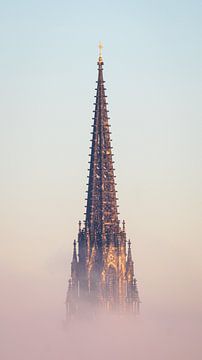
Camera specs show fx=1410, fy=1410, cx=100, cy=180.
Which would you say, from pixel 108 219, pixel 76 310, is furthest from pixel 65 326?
pixel 108 219

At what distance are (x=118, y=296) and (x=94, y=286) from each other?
12.2ft

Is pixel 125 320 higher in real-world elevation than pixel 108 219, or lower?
lower

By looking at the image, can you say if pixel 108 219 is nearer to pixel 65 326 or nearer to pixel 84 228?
pixel 84 228

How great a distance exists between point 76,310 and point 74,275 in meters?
4.80

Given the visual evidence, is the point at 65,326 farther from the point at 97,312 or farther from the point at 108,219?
the point at 108,219

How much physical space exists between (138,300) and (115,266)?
229 inches

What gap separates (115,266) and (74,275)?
19.0 feet

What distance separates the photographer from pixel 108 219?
655 feet

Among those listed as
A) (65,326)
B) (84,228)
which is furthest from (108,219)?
(65,326)

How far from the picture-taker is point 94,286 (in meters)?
193

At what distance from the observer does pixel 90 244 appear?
195m

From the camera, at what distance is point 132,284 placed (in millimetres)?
195500

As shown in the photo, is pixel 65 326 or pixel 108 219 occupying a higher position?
pixel 108 219

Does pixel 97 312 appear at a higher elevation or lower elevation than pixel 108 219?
lower
